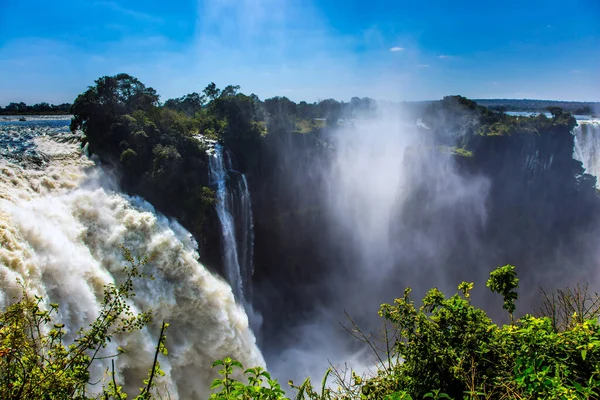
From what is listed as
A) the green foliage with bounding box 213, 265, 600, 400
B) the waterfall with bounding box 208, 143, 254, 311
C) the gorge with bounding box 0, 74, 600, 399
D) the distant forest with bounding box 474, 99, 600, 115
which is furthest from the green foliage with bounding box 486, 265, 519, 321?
the distant forest with bounding box 474, 99, 600, 115

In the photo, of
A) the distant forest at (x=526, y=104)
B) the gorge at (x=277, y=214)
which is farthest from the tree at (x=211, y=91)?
the distant forest at (x=526, y=104)

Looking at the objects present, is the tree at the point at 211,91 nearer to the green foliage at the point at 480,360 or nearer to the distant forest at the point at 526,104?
the green foliage at the point at 480,360

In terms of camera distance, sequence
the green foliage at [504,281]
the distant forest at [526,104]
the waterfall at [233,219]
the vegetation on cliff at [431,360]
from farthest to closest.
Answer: the distant forest at [526,104] < the waterfall at [233,219] < the green foliage at [504,281] < the vegetation on cliff at [431,360]

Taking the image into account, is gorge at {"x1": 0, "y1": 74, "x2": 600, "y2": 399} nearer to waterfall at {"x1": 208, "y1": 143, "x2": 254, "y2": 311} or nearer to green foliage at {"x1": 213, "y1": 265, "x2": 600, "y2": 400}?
waterfall at {"x1": 208, "y1": 143, "x2": 254, "y2": 311}

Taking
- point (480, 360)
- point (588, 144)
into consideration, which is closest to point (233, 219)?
point (480, 360)

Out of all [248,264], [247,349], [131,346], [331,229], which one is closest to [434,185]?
[331,229]

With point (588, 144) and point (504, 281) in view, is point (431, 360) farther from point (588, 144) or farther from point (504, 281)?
point (588, 144)

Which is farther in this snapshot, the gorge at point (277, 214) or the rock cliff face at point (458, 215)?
the rock cliff face at point (458, 215)

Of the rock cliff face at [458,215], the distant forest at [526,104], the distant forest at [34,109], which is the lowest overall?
the rock cliff face at [458,215]
